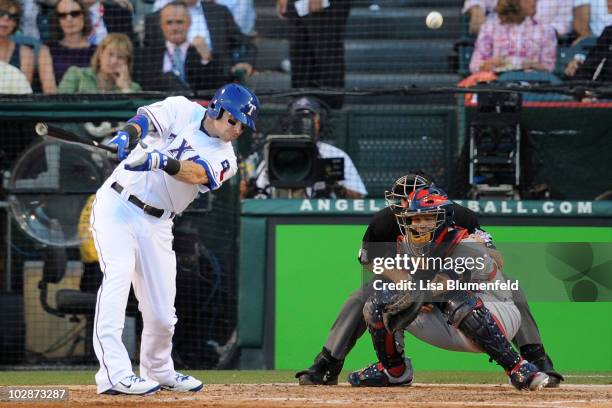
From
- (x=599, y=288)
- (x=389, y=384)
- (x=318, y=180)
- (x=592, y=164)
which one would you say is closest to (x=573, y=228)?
(x=599, y=288)

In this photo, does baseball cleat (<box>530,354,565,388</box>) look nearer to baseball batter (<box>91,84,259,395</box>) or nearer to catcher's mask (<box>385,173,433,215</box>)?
catcher's mask (<box>385,173,433,215</box>)

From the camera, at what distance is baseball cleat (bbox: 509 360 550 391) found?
5.92 metres

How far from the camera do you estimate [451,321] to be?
6082 millimetres

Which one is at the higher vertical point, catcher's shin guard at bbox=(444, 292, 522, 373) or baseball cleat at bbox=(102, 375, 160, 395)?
catcher's shin guard at bbox=(444, 292, 522, 373)

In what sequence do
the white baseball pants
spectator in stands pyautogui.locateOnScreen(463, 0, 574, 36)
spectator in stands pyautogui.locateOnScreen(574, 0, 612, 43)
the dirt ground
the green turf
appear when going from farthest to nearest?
spectator in stands pyautogui.locateOnScreen(463, 0, 574, 36), spectator in stands pyautogui.locateOnScreen(574, 0, 612, 43), the green turf, the white baseball pants, the dirt ground

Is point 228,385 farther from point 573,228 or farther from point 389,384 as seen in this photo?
point 573,228

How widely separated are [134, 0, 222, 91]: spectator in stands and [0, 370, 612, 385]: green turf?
2.98 meters

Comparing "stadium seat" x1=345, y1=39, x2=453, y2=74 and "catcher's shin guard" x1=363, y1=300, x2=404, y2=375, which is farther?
"stadium seat" x1=345, y1=39, x2=453, y2=74

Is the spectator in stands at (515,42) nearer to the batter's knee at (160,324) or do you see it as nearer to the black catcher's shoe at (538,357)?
the black catcher's shoe at (538,357)

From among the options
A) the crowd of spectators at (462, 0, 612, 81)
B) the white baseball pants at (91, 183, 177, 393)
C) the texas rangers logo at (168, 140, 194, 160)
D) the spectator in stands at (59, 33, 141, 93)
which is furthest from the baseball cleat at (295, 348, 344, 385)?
the spectator in stands at (59, 33, 141, 93)

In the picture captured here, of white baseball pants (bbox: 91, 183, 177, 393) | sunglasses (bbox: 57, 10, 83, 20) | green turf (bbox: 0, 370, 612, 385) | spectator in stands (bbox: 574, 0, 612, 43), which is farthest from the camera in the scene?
sunglasses (bbox: 57, 10, 83, 20)

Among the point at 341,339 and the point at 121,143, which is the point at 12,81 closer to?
the point at 121,143

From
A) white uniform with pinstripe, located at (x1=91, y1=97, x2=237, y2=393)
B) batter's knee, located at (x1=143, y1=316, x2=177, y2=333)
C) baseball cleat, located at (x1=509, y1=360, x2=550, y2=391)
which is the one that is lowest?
baseball cleat, located at (x1=509, y1=360, x2=550, y2=391)

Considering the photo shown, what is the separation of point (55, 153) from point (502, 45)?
399 centimetres
